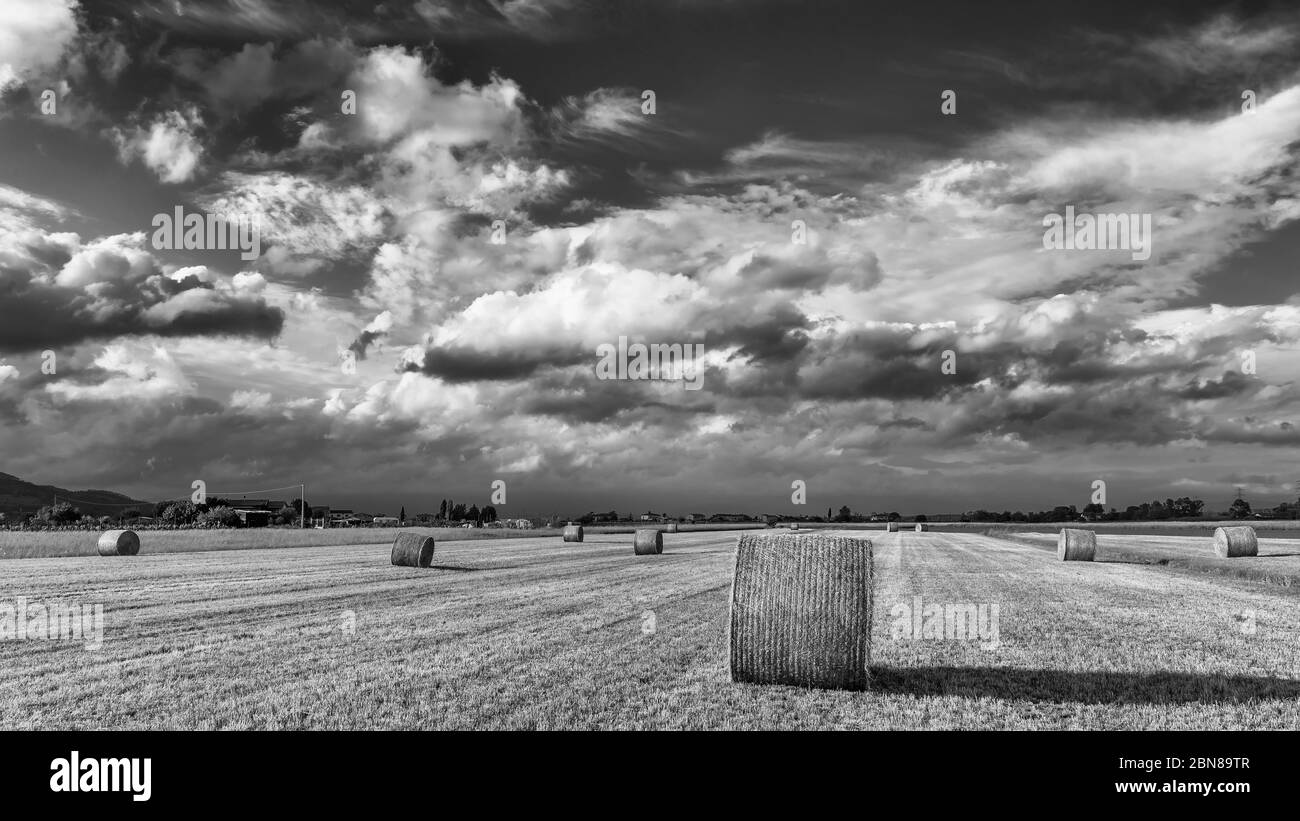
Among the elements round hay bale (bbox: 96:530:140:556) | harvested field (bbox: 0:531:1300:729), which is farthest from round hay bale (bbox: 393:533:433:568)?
round hay bale (bbox: 96:530:140:556)

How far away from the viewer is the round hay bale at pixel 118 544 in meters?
43.3

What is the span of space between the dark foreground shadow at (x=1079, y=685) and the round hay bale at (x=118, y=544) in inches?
1681

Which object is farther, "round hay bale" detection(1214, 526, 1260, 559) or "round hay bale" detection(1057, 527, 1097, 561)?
"round hay bale" detection(1214, 526, 1260, 559)

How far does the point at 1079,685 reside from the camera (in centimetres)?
1160

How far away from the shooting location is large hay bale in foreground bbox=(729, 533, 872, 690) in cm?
1170

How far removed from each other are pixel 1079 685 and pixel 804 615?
3646 mm

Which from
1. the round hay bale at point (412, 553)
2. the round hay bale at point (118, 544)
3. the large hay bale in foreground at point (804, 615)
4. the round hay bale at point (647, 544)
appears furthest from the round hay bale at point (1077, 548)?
the round hay bale at point (118, 544)

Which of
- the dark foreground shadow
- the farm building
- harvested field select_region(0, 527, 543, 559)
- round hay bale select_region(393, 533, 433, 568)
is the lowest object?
the farm building

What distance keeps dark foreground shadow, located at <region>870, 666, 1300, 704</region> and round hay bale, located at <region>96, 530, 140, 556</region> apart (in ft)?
140

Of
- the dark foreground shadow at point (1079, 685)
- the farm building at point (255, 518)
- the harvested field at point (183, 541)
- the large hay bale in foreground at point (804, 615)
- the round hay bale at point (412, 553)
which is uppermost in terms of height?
the large hay bale in foreground at point (804, 615)

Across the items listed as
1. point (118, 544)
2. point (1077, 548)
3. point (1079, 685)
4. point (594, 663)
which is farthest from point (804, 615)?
point (118, 544)

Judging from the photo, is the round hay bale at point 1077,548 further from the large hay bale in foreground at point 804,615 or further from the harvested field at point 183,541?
the harvested field at point 183,541

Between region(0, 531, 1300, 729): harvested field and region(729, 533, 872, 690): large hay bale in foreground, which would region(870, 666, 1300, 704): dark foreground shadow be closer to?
region(0, 531, 1300, 729): harvested field
